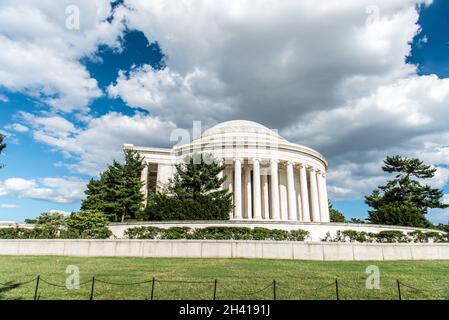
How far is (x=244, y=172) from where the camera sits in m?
48.0

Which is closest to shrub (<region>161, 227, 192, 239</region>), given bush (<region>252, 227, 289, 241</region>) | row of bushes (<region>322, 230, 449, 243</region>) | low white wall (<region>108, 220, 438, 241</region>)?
low white wall (<region>108, 220, 438, 241</region>)

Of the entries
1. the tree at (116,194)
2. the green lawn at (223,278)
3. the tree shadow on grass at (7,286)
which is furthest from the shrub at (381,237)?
the tree shadow on grass at (7,286)

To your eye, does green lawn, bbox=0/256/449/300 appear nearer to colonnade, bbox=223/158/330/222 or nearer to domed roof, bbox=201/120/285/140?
colonnade, bbox=223/158/330/222

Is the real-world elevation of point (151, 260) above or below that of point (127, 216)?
below

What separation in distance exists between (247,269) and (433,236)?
2365cm

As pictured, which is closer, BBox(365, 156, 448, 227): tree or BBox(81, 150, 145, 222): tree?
BBox(81, 150, 145, 222): tree

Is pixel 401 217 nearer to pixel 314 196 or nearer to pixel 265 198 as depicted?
pixel 314 196

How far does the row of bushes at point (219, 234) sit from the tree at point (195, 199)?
185 inches

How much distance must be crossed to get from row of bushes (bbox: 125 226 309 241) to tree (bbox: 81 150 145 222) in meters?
10.7

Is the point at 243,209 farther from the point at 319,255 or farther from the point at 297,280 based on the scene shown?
the point at 297,280

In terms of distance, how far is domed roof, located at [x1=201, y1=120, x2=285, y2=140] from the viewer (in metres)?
50.3
